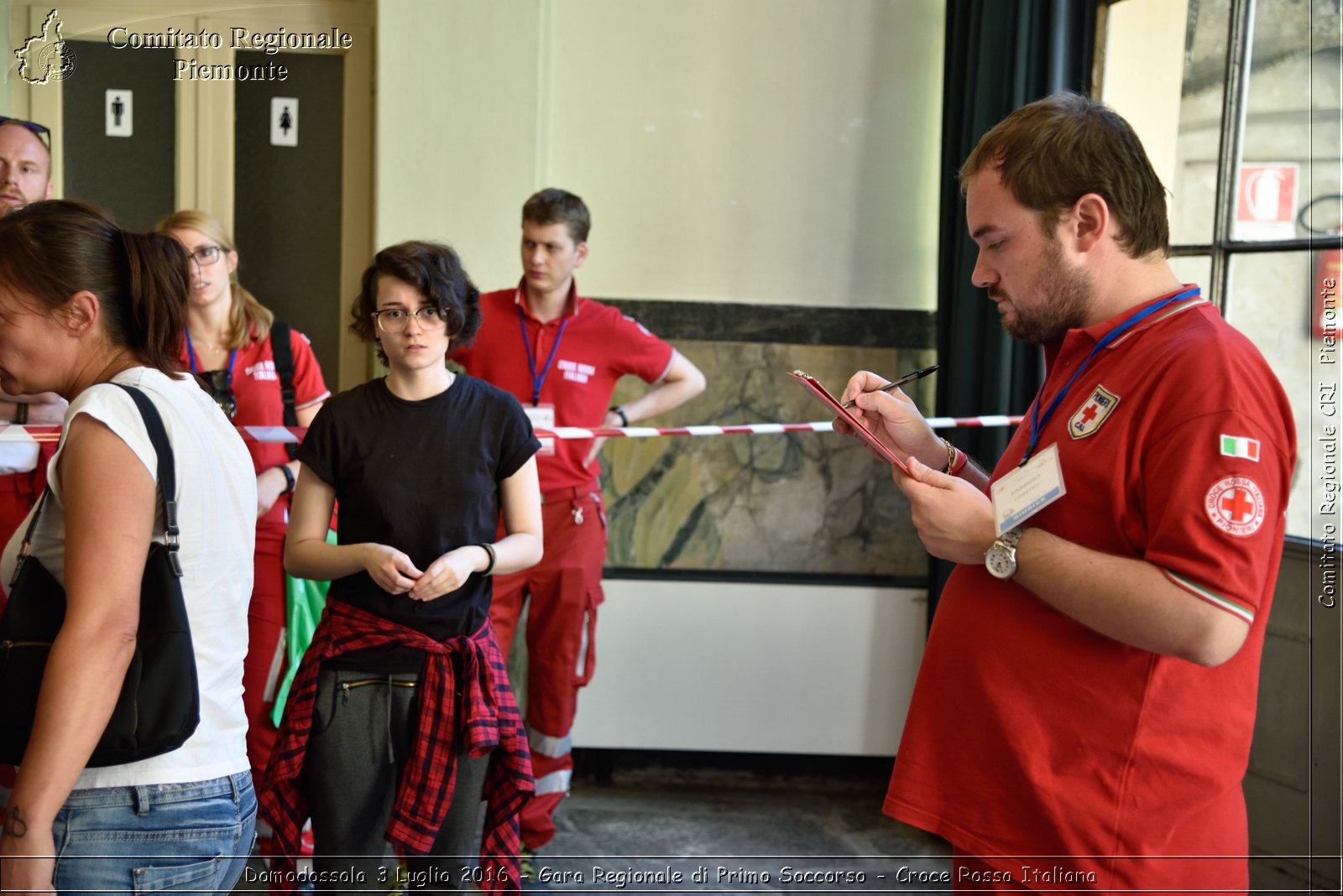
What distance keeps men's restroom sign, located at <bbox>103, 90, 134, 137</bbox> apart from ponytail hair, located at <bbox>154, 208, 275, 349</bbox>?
997mm

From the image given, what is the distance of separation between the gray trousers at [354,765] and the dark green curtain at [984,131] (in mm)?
2262

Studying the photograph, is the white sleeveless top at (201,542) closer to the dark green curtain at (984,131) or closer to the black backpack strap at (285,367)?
the black backpack strap at (285,367)

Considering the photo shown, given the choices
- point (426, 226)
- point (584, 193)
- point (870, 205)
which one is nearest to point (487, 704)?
point (426, 226)

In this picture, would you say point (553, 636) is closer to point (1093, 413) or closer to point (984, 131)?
point (984, 131)

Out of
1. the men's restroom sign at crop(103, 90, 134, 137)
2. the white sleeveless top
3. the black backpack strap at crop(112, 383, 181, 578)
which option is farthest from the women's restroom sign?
the men's restroom sign at crop(103, 90, 134, 137)

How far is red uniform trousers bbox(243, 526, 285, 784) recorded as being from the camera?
3.04 meters

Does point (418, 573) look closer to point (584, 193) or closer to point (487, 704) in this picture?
point (487, 704)

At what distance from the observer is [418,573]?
2119 millimetres

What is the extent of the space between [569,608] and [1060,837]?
223cm

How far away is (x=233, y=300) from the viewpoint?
3.19 m

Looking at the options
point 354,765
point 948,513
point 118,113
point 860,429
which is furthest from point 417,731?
point 118,113

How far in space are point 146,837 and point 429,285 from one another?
1.26 metres

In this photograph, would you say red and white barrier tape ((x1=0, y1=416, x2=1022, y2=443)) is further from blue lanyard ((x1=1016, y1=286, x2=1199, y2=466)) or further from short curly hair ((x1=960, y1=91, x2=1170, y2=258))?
short curly hair ((x1=960, y1=91, x2=1170, y2=258))

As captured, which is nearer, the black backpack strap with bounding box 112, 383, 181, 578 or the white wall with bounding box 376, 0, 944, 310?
the black backpack strap with bounding box 112, 383, 181, 578
